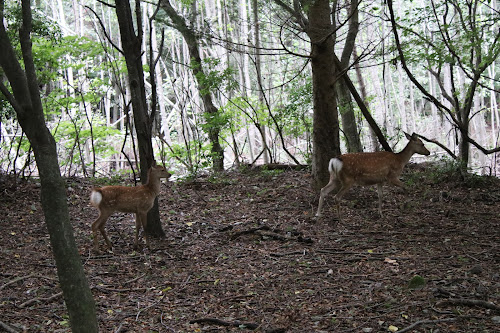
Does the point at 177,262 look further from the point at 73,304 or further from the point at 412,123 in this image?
the point at 412,123

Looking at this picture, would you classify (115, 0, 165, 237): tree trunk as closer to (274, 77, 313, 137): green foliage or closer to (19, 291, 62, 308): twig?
(19, 291, 62, 308): twig

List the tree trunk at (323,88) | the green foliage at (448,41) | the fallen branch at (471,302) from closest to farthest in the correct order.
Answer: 1. the fallen branch at (471,302)
2. the tree trunk at (323,88)
3. the green foliage at (448,41)

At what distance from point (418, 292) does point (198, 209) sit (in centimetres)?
475

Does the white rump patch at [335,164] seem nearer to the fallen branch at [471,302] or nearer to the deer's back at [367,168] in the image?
the deer's back at [367,168]

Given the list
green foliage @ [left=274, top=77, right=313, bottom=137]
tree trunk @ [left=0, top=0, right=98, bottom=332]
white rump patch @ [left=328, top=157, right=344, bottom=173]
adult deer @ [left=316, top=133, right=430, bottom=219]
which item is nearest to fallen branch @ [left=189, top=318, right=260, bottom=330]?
tree trunk @ [left=0, top=0, right=98, bottom=332]

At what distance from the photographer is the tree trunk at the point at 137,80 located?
6402 millimetres

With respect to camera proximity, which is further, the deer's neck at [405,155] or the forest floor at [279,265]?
the deer's neck at [405,155]

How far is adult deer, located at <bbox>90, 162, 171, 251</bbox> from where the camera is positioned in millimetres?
6211

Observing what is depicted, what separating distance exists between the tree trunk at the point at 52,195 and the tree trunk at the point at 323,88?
577cm

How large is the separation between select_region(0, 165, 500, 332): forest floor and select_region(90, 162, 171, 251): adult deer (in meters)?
0.35

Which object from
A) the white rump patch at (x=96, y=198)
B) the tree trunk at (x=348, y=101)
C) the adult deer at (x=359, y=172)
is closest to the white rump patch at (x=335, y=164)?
the adult deer at (x=359, y=172)

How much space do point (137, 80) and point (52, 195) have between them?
3775 millimetres

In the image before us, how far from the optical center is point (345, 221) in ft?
23.8

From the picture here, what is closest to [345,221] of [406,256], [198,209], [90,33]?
[406,256]
